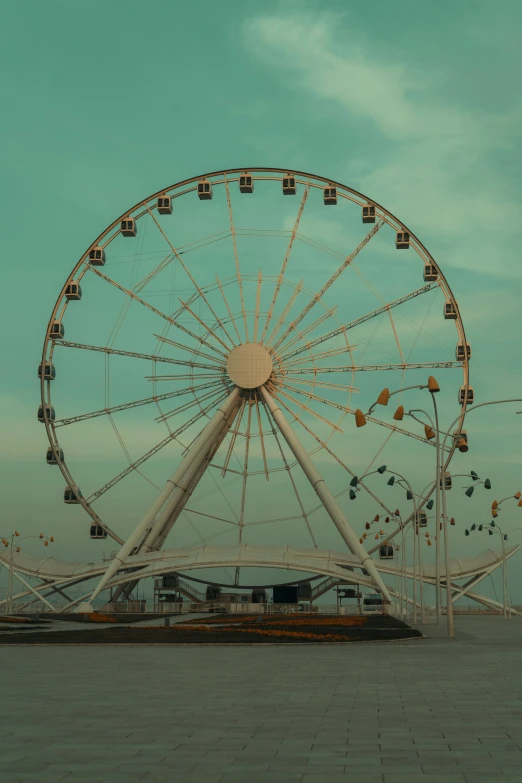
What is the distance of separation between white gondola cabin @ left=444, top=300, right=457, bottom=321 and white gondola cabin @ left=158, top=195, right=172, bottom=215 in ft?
58.0

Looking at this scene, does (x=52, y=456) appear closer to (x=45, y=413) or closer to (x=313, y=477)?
(x=45, y=413)

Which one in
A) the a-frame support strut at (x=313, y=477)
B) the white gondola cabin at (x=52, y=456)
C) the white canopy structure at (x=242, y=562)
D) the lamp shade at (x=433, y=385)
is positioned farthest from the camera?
the white canopy structure at (x=242, y=562)

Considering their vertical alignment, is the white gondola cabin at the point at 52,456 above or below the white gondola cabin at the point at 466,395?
below

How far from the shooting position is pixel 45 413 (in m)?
63.8

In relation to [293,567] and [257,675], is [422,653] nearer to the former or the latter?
[257,675]

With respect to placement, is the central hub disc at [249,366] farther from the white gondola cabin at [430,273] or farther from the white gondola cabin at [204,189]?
the white gondola cabin at [430,273]

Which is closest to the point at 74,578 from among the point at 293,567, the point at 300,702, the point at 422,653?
the point at 293,567

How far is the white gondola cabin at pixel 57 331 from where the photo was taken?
207ft

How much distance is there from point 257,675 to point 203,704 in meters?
5.73

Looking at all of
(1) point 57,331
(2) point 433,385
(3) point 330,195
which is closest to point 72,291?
(1) point 57,331

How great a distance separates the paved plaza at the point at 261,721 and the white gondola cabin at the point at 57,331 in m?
39.4

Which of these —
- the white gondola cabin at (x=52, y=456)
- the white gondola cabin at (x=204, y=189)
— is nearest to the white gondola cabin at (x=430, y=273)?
the white gondola cabin at (x=204, y=189)

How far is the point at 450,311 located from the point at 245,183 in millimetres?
Result: 14739

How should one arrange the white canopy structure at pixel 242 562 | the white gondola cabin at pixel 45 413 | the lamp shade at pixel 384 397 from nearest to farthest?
1. the lamp shade at pixel 384 397
2. the white gondola cabin at pixel 45 413
3. the white canopy structure at pixel 242 562
